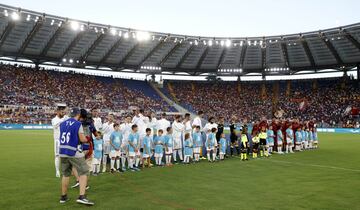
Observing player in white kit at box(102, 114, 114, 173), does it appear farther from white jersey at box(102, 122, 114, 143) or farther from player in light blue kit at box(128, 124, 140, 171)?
player in light blue kit at box(128, 124, 140, 171)

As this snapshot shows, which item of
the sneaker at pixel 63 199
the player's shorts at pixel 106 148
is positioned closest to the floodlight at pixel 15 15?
the player's shorts at pixel 106 148

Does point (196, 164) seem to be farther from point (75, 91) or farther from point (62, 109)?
point (75, 91)

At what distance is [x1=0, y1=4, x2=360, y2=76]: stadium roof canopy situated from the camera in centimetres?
3969

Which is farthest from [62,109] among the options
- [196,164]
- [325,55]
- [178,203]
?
[325,55]

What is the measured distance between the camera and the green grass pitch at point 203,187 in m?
7.49

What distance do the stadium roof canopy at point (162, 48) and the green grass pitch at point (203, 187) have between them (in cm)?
2995

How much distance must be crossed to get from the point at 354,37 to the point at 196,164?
3652cm

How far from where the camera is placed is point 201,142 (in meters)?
15.6

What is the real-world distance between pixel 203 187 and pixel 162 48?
41.8 m

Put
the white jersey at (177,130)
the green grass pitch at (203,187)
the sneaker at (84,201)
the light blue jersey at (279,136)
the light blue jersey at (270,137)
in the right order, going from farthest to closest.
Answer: the light blue jersey at (279,136)
the light blue jersey at (270,137)
the white jersey at (177,130)
the green grass pitch at (203,187)
the sneaker at (84,201)

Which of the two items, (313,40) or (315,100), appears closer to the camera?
(313,40)

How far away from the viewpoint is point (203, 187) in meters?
9.38

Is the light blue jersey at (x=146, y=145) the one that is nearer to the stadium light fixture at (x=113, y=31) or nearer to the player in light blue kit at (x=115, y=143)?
the player in light blue kit at (x=115, y=143)

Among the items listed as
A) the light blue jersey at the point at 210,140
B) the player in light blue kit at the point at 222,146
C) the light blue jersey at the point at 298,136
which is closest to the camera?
the light blue jersey at the point at 210,140
